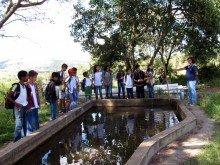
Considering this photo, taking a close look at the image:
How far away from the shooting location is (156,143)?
612 cm

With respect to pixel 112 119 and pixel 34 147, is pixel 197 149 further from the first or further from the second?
pixel 112 119

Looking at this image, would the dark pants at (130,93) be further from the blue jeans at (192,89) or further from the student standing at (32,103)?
the student standing at (32,103)

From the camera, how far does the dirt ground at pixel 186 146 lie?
5.66 m

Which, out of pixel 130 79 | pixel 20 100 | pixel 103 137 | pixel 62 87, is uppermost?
pixel 130 79

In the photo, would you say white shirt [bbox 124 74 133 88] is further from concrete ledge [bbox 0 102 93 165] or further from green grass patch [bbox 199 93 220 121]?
A: concrete ledge [bbox 0 102 93 165]

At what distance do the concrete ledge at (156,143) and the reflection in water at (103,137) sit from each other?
27.9 inches

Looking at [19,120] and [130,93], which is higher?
[130,93]

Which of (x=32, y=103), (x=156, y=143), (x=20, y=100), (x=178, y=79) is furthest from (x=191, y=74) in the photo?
(x=178, y=79)

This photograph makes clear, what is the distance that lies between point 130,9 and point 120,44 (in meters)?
2.15

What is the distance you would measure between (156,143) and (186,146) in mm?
804

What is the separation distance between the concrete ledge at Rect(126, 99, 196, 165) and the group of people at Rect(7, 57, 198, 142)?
117 inches

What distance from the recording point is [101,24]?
59.6 feet

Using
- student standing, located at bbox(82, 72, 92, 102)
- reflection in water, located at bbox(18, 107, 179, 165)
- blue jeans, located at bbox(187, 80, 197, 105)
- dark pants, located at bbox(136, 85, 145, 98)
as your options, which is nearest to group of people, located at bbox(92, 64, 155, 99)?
dark pants, located at bbox(136, 85, 145, 98)

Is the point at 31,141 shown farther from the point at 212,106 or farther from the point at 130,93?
the point at 130,93
